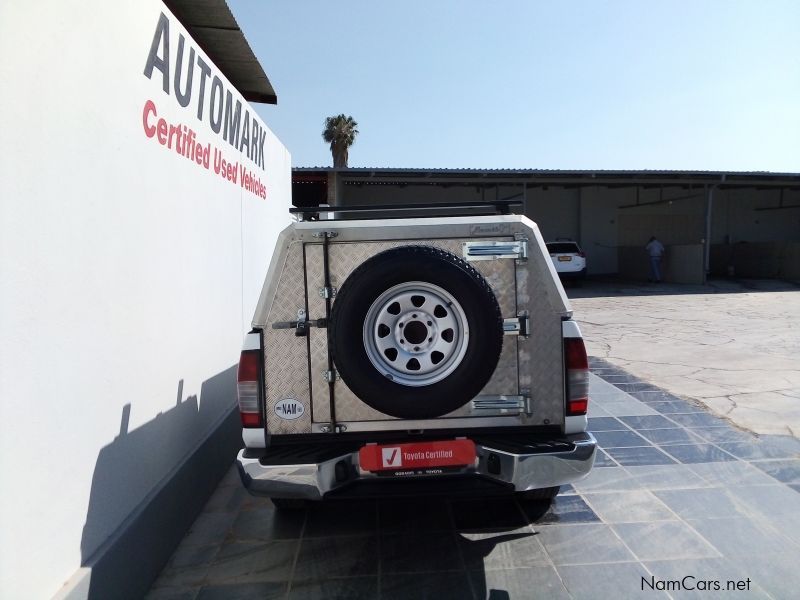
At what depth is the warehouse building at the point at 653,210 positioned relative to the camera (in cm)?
2158

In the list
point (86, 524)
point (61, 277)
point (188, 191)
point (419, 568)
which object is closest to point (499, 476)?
point (419, 568)

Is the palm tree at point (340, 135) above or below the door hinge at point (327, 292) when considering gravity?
above

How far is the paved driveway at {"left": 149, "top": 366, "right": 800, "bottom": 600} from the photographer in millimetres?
3066

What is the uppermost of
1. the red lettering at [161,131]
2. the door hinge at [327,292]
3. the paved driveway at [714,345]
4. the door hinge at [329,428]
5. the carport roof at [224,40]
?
the carport roof at [224,40]

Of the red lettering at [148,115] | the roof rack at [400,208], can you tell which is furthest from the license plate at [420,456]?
the red lettering at [148,115]

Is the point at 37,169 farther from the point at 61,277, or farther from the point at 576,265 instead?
the point at 576,265

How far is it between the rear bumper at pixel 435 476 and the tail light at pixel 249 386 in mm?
223

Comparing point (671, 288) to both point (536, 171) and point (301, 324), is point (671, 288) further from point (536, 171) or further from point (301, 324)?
point (301, 324)

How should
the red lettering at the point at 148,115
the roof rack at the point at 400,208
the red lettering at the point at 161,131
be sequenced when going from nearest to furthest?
the red lettering at the point at 148,115 < the roof rack at the point at 400,208 < the red lettering at the point at 161,131

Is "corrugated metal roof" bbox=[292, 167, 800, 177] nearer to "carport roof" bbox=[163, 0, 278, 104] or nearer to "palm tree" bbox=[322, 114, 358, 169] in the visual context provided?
"carport roof" bbox=[163, 0, 278, 104]

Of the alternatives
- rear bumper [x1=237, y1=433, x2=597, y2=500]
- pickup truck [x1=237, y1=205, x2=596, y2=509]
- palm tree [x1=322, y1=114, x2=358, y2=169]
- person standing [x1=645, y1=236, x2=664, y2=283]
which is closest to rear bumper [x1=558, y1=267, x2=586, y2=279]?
person standing [x1=645, y1=236, x2=664, y2=283]

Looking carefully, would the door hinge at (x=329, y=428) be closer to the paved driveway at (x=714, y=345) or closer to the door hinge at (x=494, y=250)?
the door hinge at (x=494, y=250)

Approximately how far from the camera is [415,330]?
3.04 meters

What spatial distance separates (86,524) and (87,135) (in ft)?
5.65
